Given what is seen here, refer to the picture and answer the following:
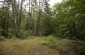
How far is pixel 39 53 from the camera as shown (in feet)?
39.7

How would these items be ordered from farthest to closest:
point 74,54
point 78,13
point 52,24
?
1. point 52,24
2. point 74,54
3. point 78,13

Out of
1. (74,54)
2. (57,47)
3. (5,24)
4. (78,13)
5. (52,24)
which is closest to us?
(78,13)

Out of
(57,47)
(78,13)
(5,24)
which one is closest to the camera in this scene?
(78,13)

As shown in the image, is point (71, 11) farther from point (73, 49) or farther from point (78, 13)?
point (73, 49)

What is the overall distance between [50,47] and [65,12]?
10.9ft

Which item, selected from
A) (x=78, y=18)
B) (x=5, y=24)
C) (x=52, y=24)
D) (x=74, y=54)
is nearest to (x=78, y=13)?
(x=78, y=18)

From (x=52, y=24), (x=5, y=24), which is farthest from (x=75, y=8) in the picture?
(x=52, y=24)

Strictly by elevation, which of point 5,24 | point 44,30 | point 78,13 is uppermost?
point 78,13

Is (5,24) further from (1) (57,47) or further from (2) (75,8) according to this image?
(2) (75,8)

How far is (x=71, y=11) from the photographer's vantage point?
12469 mm

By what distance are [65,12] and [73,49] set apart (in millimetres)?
3362

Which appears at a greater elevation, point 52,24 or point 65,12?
point 65,12

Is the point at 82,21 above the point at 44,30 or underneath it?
above

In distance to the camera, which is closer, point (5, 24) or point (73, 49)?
point (73, 49)
